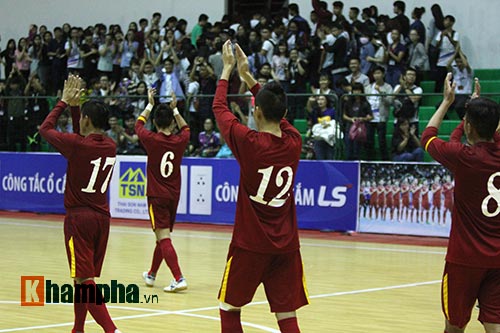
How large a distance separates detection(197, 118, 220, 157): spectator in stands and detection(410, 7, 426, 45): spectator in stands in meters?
5.29

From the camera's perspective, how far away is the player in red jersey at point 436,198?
1656 cm

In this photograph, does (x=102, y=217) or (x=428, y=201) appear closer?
(x=102, y=217)

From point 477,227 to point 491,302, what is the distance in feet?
1.70

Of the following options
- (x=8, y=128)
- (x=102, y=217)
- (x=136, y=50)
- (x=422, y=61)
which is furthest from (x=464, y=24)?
(x=102, y=217)

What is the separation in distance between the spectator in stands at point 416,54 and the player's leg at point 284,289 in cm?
1472

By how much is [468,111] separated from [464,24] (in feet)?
55.0

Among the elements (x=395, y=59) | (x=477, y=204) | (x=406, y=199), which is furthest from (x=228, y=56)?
(x=395, y=59)

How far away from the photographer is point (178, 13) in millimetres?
27188

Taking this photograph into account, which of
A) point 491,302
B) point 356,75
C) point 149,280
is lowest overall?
point 149,280

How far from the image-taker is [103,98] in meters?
20.5

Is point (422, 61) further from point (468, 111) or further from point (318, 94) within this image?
point (468, 111)

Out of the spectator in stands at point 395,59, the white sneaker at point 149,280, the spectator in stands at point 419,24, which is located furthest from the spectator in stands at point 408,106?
the white sneaker at point 149,280

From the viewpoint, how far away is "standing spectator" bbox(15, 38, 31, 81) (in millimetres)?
26641

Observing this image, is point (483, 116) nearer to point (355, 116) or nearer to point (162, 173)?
point (162, 173)
